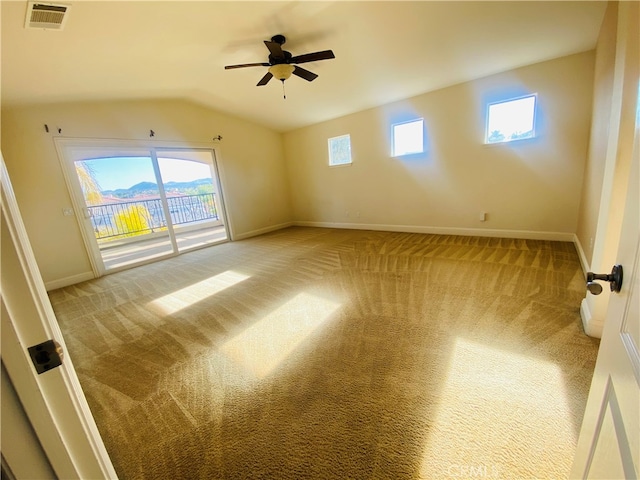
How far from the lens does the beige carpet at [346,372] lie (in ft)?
3.73

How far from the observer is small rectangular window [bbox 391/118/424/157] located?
4504 millimetres

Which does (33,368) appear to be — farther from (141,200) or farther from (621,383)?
(141,200)

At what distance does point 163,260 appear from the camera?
4.58 metres

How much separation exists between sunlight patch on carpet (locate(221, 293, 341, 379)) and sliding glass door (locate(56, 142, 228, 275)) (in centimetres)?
342

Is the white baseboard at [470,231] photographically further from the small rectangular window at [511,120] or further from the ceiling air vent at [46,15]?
the ceiling air vent at [46,15]

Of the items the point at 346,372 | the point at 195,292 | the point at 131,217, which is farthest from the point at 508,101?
the point at 131,217

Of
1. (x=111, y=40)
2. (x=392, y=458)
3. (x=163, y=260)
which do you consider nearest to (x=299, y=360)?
(x=392, y=458)

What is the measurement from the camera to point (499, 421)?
4.02 feet

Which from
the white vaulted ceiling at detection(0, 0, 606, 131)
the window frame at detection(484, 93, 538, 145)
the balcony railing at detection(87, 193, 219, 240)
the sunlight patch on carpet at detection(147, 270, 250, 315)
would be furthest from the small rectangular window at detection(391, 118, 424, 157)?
the balcony railing at detection(87, 193, 219, 240)

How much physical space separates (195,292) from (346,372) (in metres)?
2.21

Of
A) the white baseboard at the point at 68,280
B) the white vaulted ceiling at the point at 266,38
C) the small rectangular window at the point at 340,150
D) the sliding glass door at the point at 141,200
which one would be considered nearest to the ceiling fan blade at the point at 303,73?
the white vaulted ceiling at the point at 266,38

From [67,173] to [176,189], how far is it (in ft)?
11.1

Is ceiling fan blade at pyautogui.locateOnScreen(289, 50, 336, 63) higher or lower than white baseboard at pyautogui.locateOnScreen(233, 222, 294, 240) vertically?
higher

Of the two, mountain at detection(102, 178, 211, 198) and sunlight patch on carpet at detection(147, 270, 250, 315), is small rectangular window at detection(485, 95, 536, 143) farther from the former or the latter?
mountain at detection(102, 178, 211, 198)
